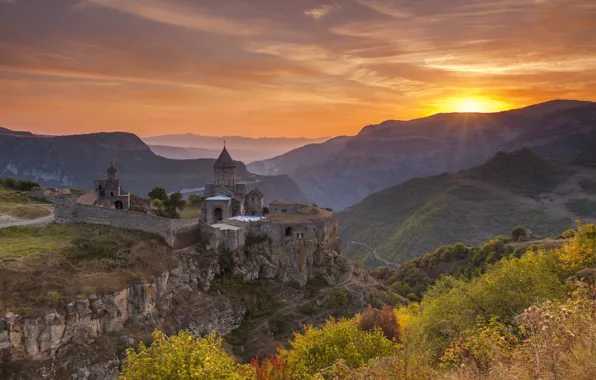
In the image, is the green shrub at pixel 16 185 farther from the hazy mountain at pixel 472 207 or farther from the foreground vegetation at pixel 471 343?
the hazy mountain at pixel 472 207

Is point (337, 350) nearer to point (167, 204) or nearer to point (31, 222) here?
point (31, 222)

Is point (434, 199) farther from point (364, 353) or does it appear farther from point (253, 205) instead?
point (364, 353)

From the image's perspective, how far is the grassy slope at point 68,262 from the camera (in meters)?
36.5

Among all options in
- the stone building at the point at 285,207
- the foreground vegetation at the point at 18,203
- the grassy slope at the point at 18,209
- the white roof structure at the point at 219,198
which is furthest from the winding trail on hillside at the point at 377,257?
the grassy slope at the point at 18,209

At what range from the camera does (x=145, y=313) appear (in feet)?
146

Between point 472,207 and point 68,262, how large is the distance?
13186 cm

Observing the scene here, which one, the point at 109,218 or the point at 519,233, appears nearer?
the point at 109,218

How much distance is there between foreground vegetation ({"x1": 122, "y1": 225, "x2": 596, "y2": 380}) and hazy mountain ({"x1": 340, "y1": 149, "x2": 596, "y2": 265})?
9206 cm

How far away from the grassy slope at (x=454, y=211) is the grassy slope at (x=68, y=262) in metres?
86.5

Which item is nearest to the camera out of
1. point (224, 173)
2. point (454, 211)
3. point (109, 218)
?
point (109, 218)

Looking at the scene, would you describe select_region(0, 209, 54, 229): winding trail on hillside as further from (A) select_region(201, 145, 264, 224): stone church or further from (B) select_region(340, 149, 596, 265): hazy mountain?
(B) select_region(340, 149, 596, 265): hazy mountain

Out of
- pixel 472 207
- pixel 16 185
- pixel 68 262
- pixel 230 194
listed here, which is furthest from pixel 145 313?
pixel 472 207

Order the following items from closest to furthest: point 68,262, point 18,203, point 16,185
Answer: point 68,262 → point 18,203 → point 16,185

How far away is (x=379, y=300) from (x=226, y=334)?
23.4m
